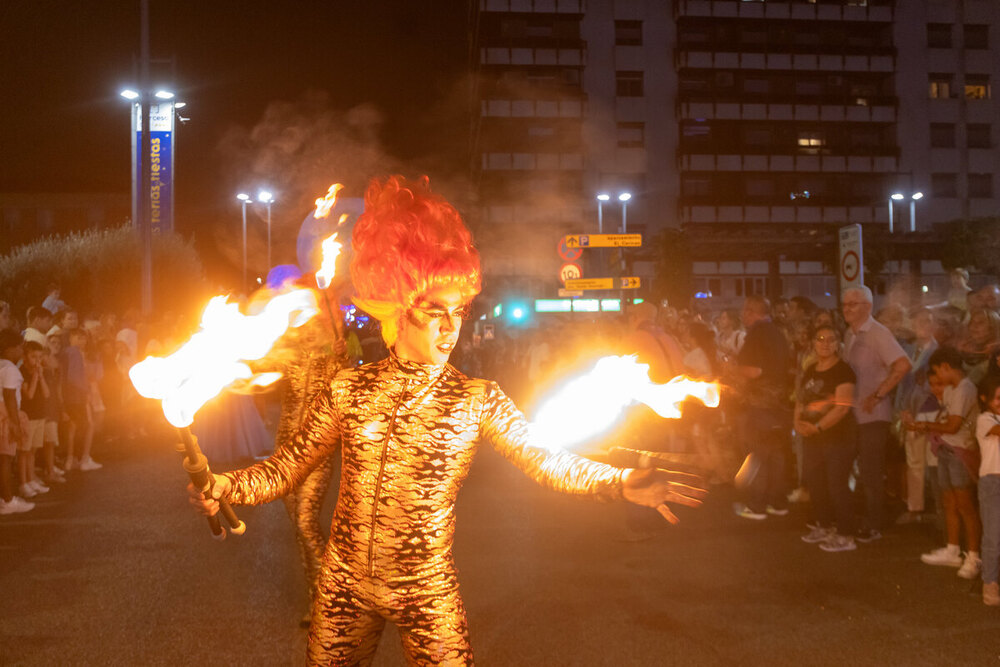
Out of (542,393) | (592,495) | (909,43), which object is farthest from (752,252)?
(909,43)

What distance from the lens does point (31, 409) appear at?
9609 mm

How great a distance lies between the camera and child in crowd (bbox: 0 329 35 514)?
8.52m

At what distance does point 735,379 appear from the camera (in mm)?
8352

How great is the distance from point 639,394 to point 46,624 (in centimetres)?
442

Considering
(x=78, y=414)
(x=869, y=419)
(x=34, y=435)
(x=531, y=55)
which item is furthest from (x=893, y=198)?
(x=34, y=435)

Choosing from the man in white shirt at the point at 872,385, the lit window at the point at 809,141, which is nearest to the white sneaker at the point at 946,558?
the man in white shirt at the point at 872,385

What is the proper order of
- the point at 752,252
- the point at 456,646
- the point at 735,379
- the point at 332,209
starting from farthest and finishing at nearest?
1. the point at 752,252
2. the point at 735,379
3. the point at 332,209
4. the point at 456,646

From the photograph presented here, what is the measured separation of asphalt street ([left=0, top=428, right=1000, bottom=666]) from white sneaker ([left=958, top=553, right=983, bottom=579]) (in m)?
0.10

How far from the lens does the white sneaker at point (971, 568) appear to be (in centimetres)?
611

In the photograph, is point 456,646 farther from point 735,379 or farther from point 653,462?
point 735,379

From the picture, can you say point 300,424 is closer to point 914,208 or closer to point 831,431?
point 831,431

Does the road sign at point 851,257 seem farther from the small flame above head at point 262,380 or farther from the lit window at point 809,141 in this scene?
the lit window at point 809,141

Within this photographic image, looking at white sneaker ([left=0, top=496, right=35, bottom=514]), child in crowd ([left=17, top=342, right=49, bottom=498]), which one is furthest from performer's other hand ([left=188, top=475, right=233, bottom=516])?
child in crowd ([left=17, top=342, right=49, bottom=498])

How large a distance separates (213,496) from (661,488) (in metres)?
1.42
